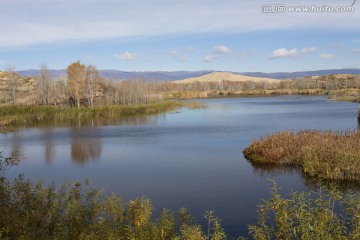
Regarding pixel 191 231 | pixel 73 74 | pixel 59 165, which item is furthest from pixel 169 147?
pixel 73 74

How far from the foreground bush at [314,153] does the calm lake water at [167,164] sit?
38.6 inches

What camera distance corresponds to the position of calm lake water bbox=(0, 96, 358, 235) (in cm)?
1552

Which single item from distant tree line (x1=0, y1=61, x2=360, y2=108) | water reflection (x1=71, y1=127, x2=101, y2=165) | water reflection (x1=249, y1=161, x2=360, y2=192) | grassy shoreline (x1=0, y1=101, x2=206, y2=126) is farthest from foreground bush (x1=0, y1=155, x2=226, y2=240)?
distant tree line (x1=0, y1=61, x2=360, y2=108)

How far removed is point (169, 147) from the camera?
2862cm

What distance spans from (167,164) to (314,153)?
27.7 ft

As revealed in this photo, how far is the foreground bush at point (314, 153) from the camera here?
→ 1803cm

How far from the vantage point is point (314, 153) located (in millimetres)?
Result: 20234

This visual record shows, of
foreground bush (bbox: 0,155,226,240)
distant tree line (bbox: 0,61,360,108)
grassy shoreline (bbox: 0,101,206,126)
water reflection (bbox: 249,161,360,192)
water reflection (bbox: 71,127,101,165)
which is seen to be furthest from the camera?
distant tree line (bbox: 0,61,360,108)

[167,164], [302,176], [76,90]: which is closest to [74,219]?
[302,176]

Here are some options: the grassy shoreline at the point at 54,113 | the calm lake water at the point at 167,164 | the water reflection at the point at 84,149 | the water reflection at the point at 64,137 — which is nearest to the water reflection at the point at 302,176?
the calm lake water at the point at 167,164

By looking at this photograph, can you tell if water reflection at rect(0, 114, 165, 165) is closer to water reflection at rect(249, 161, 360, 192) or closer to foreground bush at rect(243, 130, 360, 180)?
water reflection at rect(249, 161, 360, 192)

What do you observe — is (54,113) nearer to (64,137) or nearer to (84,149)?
(64,137)

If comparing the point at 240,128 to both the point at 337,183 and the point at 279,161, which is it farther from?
the point at 337,183

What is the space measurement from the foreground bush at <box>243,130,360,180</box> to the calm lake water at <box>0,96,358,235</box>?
0.98 metres
